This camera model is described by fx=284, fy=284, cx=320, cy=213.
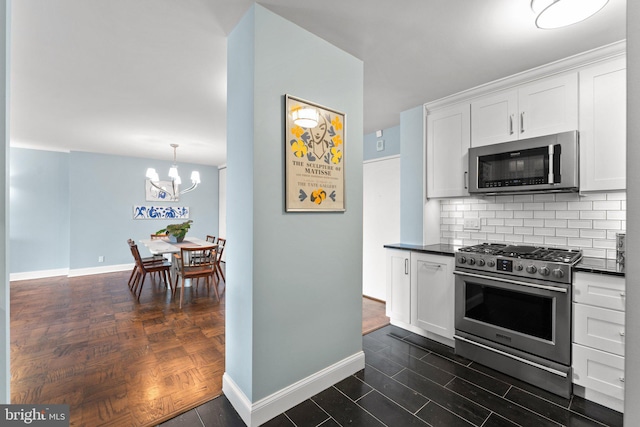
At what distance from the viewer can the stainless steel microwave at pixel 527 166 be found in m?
2.13

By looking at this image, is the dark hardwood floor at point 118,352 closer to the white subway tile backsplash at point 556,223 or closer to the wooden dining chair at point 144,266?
the wooden dining chair at point 144,266

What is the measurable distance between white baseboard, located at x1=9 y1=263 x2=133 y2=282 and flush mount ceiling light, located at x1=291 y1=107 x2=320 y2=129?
6.02 m

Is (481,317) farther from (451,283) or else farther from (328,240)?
(328,240)

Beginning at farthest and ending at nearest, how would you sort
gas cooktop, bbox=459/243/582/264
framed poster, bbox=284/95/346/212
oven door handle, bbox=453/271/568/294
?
gas cooktop, bbox=459/243/582/264 → oven door handle, bbox=453/271/568/294 → framed poster, bbox=284/95/346/212

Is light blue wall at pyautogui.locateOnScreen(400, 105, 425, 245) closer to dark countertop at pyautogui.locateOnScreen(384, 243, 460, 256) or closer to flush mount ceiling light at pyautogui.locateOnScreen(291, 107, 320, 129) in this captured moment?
dark countertop at pyautogui.locateOnScreen(384, 243, 460, 256)

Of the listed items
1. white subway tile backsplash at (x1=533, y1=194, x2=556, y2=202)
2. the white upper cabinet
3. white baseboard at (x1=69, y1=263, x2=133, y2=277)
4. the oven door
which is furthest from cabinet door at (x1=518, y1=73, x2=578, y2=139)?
white baseboard at (x1=69, y1=263, x2=133, y2=277)

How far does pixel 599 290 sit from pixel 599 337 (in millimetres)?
300

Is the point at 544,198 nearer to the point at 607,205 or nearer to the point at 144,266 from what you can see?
the point at 607,205

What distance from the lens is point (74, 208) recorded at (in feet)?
18.1

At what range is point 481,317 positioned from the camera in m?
2.33

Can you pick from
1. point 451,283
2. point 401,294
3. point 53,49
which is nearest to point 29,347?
point 53,49

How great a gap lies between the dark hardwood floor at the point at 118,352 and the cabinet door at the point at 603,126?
2.28 m

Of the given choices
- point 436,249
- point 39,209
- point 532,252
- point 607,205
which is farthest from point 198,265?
point 607,205

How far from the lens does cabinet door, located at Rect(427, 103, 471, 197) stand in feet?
9.02
